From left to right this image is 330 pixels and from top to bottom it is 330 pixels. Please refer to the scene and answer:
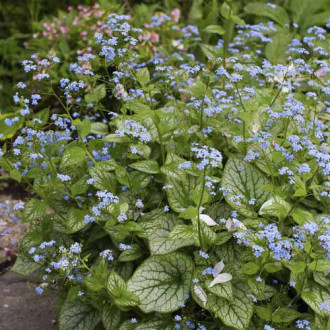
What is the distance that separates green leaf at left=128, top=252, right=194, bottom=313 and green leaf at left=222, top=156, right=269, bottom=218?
1.45 feet

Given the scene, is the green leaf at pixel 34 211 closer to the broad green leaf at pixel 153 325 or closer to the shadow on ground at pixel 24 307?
the shadow on ground at pixel 24 307

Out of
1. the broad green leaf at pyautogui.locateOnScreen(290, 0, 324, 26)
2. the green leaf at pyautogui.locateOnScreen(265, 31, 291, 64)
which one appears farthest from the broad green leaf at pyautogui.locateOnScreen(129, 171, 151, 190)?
the broad green leaf at pyautogui.locateOnScreen(290, 0, 324, 26)

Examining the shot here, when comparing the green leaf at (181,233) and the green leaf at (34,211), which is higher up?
the green leaf at (181,233)

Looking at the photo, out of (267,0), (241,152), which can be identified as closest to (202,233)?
(241,152)

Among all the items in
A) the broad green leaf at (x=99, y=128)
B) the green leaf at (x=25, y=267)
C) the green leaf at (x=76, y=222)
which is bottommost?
the green leaf at (x=25, y=267)

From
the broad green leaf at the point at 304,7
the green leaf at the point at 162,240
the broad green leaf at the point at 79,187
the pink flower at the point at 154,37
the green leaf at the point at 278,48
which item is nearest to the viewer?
the green leaf at the point at 162,240

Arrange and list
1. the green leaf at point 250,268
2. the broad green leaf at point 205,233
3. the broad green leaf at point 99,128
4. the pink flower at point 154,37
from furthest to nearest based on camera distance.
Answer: the pink flower at point 154,37
the broad green leaf at point 99,128
the broad green leaf at point 205,233
the green leaf at point 250,268

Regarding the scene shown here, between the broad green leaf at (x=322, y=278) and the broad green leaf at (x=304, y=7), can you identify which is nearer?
the broad green leaf at (x=322, y=278)

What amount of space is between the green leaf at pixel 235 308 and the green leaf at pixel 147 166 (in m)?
0.68

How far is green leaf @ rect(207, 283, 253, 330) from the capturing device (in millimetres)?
2354

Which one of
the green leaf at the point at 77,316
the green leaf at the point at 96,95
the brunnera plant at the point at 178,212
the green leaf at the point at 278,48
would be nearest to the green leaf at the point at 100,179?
the brunnera plant at the point at 178,212

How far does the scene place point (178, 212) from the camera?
273 cm

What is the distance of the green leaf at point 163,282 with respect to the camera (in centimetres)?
247

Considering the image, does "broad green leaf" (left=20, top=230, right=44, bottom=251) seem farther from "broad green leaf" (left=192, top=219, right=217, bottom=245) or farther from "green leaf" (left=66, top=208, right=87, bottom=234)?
"broad green leaf" (left=192, top=219, right=217, bottom=245)
